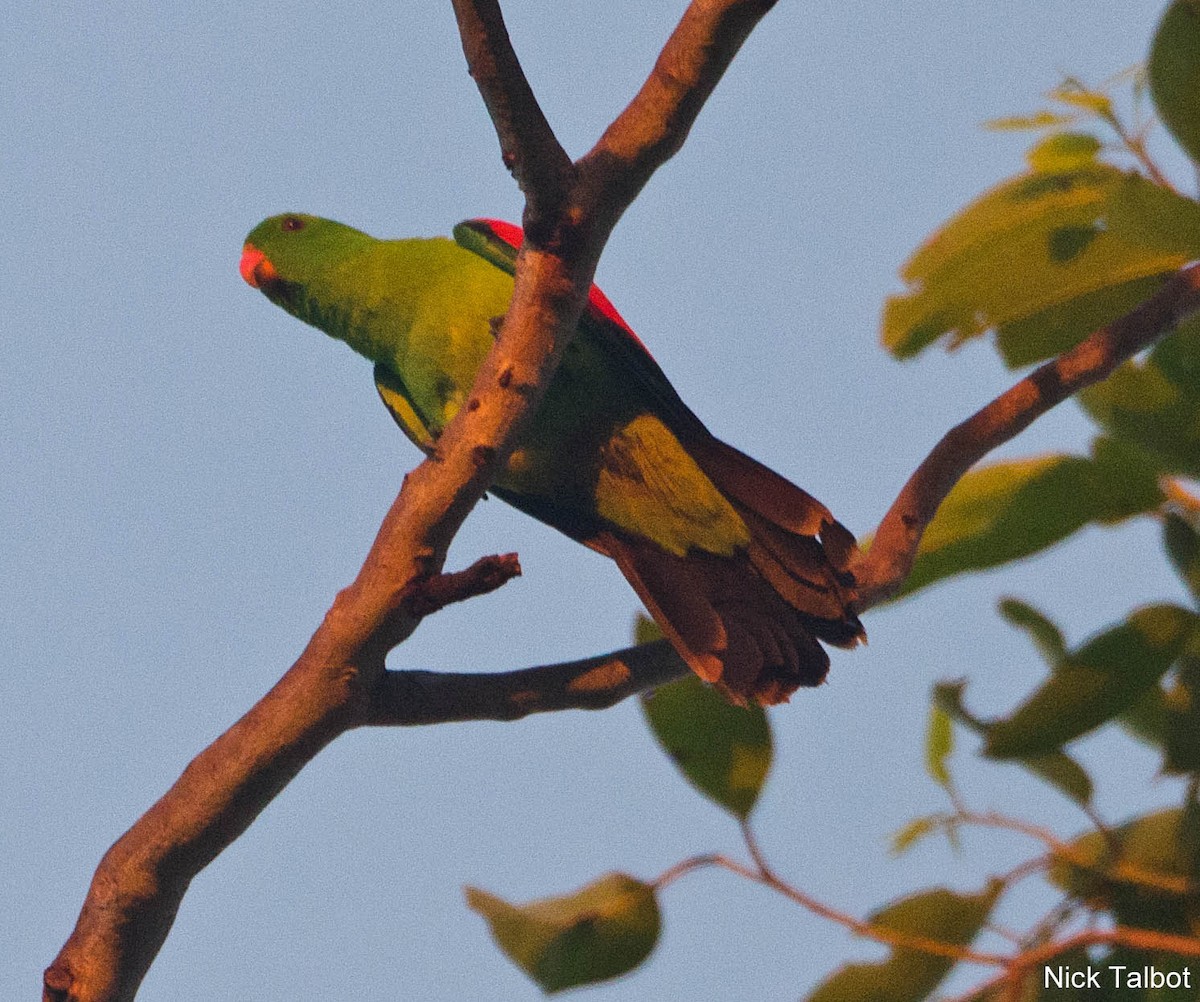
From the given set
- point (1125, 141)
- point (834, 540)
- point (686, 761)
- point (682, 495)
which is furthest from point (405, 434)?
point (1125, 141)

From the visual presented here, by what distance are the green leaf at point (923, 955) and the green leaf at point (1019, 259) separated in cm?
85

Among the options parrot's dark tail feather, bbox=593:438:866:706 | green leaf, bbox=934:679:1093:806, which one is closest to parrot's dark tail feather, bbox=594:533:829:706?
parrot's dark tail feather, bbox=593:438:866:706

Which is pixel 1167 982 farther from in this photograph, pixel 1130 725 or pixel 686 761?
pixel 686 761

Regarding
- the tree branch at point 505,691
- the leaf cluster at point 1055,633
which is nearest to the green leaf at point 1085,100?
the leaf cluster at point 1055,633

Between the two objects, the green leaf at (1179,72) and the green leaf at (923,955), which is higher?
the green leaf at (1179,72)

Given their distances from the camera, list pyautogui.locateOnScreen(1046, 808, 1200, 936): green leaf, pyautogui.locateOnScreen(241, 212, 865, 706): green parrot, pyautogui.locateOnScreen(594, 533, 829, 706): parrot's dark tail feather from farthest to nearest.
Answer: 1. pyautogui.locateOnScreen(241, 212, 865, 706): green parrot
2. pyautogui.locateOnScreen(594, 533, 829, 706): parrot's dark tail feather
3. pyautogui.locateOnScreen(1046, 808, 1200, 936): green leaf

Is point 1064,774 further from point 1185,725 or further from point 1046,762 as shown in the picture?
point 1185,725

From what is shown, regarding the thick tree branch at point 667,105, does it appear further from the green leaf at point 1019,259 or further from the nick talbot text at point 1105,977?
the nick talbot text at point 1105,977

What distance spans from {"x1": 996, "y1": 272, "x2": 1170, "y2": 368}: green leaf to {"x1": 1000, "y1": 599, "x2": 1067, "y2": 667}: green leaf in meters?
0.56

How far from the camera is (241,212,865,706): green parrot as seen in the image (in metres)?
2.37

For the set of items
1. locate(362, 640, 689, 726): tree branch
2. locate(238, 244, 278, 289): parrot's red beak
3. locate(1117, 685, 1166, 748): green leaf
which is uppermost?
locate(238, 244, 278, 289): parrot's red beak

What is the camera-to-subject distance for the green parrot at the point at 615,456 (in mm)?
2369

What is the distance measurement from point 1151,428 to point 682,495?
1.08 m

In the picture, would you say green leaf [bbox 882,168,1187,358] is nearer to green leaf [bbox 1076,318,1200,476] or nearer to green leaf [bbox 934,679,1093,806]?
green leaf [bbox 1076,318,1200,476]
